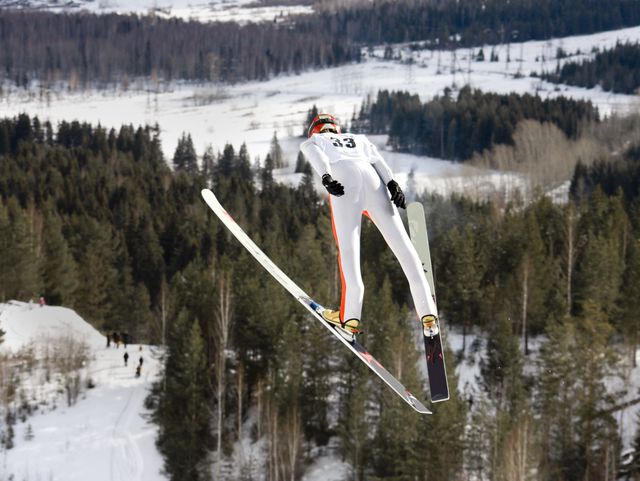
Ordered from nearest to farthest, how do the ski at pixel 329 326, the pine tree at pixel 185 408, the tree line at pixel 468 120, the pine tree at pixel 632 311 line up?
the ski at pixel 329 326 < the pine tree at pixel 185 408 < the pine tree at pixel 632 311 < the tree line at pixel 468 120

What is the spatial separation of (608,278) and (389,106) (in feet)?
268

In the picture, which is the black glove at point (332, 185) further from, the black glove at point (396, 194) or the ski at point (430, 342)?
the ski at point (430, 342)

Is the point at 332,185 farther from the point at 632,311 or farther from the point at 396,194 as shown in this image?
the point at 632,311

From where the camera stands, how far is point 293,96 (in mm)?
151750

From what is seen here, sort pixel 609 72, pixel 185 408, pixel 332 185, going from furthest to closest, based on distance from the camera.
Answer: pixel 609 72
pixel 185 408
pixel 332 185

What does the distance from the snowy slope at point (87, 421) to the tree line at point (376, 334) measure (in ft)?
5.35

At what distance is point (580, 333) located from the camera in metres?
35.1

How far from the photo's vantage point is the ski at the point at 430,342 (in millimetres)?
7297

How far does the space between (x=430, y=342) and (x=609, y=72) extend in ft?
489

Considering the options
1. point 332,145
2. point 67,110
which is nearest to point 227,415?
point 332,145

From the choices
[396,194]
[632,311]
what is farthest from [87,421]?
[396,194]

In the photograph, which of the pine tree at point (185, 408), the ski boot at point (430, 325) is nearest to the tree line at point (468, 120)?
the pine tree at point (185, 408)

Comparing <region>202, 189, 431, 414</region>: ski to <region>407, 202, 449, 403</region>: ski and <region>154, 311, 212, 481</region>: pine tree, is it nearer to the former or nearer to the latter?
<region>407, 202, 449, 403</region>: ski

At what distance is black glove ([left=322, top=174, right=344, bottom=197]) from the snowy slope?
98.4ft
